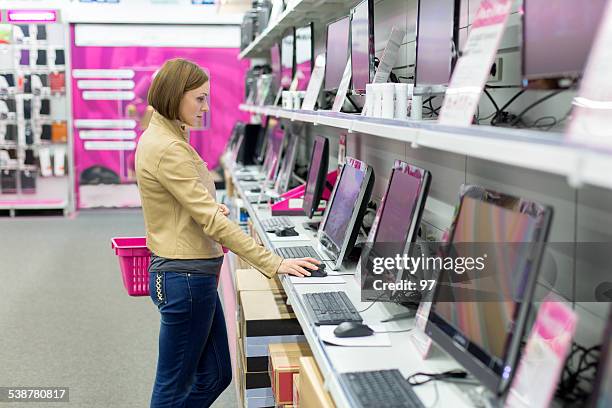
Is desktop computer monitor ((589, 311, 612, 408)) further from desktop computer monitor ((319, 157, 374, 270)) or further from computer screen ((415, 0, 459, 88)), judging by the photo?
desktop computer monitor ((319, 157, 374, 270))

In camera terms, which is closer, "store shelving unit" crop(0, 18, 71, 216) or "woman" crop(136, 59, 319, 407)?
"woman" crop(136, 59, 319, 407)

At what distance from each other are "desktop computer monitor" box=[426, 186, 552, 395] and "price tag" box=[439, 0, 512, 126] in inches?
8.7

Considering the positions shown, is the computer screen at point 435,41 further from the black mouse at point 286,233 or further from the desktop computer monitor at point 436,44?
the black mouse at point 286,233

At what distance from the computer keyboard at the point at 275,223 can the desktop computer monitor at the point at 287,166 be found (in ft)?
2.96

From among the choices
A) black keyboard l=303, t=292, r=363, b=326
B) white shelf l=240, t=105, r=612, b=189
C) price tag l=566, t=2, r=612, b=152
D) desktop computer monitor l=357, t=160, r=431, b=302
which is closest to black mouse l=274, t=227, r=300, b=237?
desktop computer monitor l=357, t=160, r=431, b=302

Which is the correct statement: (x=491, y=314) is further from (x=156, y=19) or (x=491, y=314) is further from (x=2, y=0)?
(x=2, y=0)

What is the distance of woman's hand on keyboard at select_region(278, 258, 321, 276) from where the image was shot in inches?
109

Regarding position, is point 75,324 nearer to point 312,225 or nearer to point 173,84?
point 312,225

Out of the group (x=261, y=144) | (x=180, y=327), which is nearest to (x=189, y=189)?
(x=180, y=327)

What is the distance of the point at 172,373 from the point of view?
2.73m

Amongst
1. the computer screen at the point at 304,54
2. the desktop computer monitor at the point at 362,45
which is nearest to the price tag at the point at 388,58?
the desktop computer monitor at the point at 362,45

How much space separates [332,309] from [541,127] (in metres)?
0.85

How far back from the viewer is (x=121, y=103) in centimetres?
1034

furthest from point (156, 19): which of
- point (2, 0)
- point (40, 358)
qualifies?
point (40, 358)
